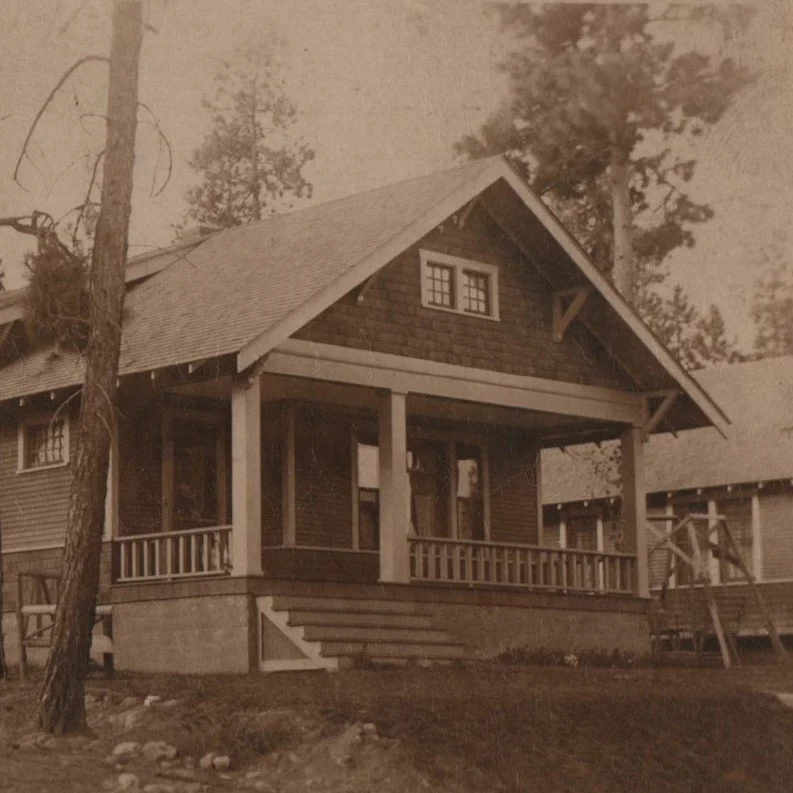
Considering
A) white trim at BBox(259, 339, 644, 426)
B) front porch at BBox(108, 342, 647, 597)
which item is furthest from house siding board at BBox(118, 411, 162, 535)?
white trim at BBox(259, 339, 644, 426)

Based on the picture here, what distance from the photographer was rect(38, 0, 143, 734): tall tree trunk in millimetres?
14750

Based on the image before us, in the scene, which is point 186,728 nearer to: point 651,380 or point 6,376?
point 6,376

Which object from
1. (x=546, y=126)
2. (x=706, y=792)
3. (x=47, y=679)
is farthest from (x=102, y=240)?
(x=546, y=126)

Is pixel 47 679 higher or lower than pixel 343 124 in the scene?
lower

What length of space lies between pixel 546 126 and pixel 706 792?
2244 centimetres

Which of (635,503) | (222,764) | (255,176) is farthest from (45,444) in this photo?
(255,176)

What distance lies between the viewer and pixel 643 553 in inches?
958

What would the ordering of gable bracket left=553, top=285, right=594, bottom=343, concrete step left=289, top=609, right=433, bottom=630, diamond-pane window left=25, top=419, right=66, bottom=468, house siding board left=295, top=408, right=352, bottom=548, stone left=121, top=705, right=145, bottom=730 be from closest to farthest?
1. stone left=121, top=705, right=145, bottom=730
2. concrete step left=289, top=609, right=433, bottom=630
3. diamond-pane window left=25, top=419, right=66, bottom=468
4. house siding board left=295, top=408, right=352, bottom=548
5. gable bracket left=553, top=285, right=594, bottom=343

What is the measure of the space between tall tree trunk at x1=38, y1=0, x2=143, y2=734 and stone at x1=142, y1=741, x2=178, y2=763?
1212 mm

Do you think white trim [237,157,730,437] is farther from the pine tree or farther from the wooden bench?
the pine tree

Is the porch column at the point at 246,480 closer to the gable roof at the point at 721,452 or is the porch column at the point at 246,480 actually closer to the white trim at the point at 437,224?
the white trim at the point at 437,224

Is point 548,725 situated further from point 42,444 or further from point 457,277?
point 42,444

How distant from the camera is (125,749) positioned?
45.2 feet

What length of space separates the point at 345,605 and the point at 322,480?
13.5 feet
